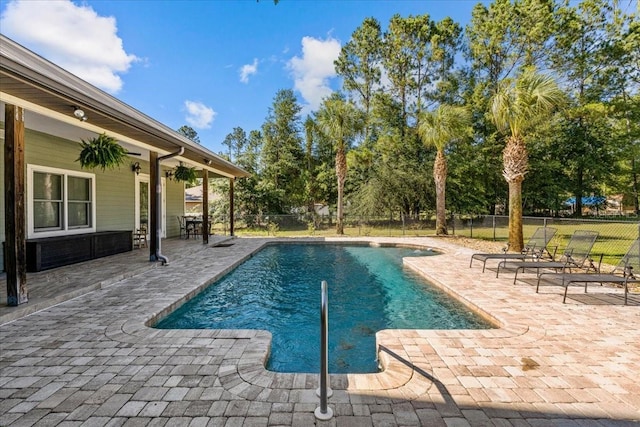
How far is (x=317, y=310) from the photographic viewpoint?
17.3 ft

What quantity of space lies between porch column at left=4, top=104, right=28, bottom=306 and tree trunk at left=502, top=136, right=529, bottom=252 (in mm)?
10331

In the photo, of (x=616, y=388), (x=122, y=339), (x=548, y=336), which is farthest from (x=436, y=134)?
(x=122, y=339)

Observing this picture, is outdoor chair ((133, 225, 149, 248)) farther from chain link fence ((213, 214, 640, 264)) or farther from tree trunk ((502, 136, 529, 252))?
tree trunk ((502, 136, 529, 252))

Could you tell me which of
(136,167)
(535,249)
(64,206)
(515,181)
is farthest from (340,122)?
(64,206)

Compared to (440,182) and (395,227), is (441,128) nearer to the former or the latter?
(440,182)

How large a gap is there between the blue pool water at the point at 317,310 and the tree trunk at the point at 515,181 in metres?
3.43

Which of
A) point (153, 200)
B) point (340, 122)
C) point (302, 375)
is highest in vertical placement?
point (340, 122)

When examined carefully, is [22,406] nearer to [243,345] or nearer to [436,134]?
[243,345]

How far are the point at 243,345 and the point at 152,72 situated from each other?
16936mm

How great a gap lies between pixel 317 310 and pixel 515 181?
24.4 ft

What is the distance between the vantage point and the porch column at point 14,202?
3.85 metres

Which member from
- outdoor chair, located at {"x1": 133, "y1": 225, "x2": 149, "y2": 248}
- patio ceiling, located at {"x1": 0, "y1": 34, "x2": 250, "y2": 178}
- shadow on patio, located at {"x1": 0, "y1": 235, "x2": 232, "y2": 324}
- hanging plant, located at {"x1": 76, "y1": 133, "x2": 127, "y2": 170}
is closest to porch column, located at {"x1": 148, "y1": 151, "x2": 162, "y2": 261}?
patio ceiling, located at {"x1": 0, "y1": 34, "x2": 250, "y2": 178}

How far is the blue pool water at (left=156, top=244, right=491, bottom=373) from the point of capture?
12.4 feet

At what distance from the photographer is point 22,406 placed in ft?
7.14
